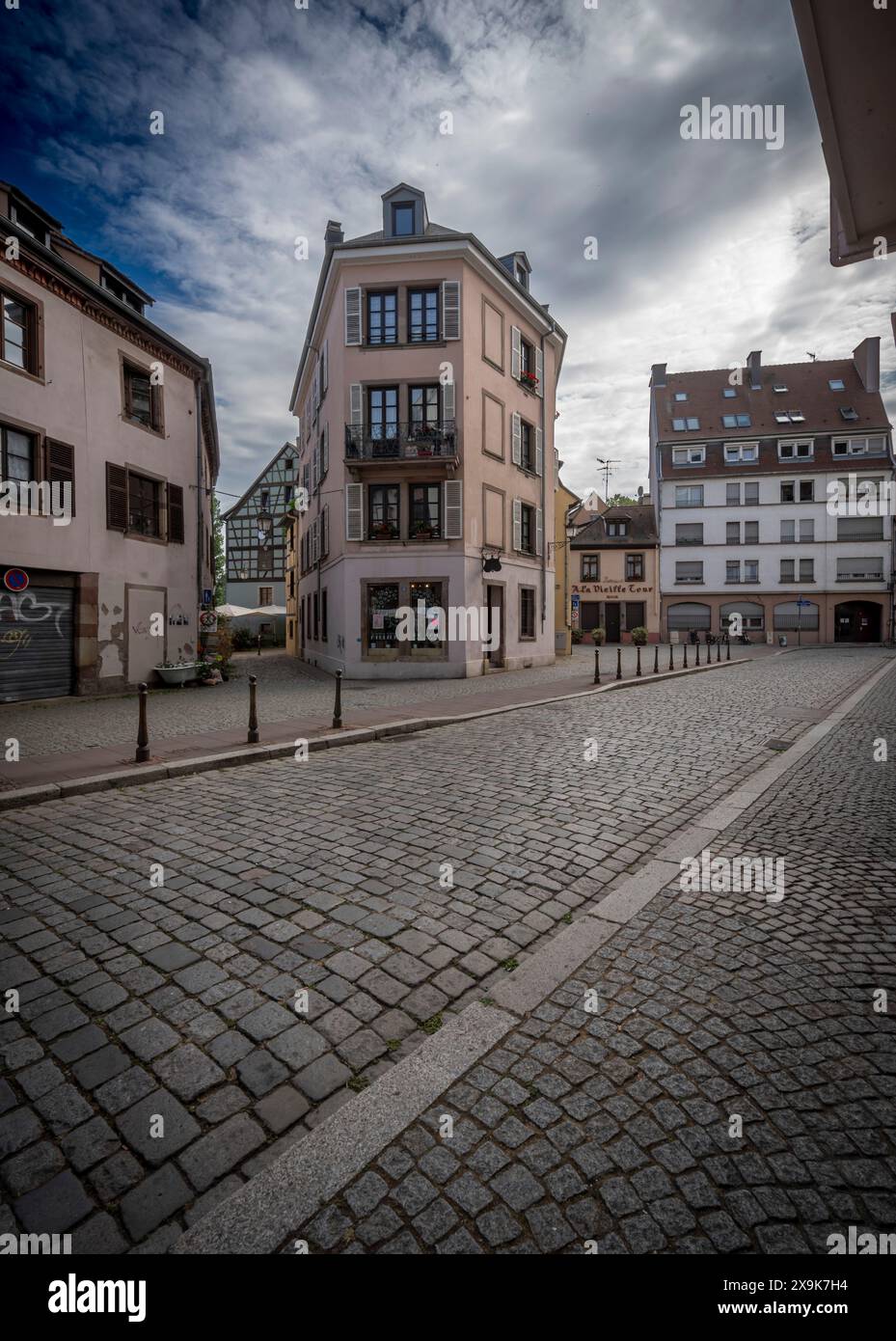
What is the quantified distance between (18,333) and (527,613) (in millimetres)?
16612

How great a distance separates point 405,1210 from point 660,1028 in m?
1.26

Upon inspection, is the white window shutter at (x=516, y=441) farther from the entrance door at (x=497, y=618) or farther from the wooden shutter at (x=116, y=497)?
the wooden shutter at (x=116, y=497)

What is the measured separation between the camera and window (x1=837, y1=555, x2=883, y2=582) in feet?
140

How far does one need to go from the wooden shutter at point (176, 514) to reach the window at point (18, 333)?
444cm

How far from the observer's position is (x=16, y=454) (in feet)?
42.9

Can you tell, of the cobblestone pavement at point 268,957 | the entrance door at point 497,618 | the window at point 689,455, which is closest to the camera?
the cobblestone pavement at point 268,957

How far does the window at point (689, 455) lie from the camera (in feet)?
151

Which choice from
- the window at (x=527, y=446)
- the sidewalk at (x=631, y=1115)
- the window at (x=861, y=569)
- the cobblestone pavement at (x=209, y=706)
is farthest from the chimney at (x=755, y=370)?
the sidewalk at (x=631, y=1115)

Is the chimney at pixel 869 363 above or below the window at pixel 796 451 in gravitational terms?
above

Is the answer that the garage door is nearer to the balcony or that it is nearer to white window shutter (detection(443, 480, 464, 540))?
the balcony

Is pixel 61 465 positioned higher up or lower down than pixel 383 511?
lower down

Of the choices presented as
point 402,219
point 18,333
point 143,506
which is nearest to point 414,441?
point 402,219

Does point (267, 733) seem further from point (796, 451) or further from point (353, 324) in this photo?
point (796, 451)
